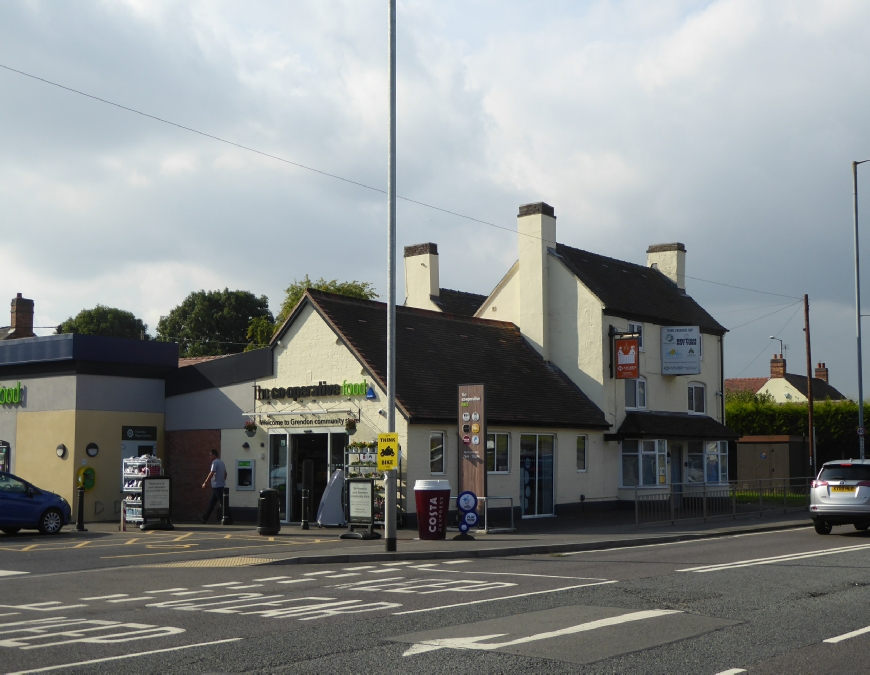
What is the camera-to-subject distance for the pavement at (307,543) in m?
17.1

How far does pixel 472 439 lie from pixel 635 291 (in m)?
14.8

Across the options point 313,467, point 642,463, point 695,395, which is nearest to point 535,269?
point 642,463

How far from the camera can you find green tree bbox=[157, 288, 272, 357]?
70.9 meters

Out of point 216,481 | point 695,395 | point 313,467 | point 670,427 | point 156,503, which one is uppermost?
point 695,395

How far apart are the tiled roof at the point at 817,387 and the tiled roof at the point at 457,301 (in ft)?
129

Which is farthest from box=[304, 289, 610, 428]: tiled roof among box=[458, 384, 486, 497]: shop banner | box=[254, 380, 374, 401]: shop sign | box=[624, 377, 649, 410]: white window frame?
box=[624, 377, 649, 410]: white window frame

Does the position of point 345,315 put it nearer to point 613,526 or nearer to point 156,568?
point 613,526

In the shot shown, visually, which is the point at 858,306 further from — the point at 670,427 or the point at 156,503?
the point at 156,503

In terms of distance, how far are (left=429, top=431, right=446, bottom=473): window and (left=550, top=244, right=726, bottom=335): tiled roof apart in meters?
9.30

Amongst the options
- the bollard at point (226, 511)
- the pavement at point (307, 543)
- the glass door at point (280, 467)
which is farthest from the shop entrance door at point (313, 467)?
the bollard at point (226, 511)

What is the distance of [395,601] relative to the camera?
1165 centimetres

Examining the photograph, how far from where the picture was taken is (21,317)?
47.8m

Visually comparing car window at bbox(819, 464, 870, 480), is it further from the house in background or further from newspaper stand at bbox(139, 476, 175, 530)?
the house in background

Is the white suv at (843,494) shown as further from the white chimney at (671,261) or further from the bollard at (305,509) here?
the white chimney at (671,261)
